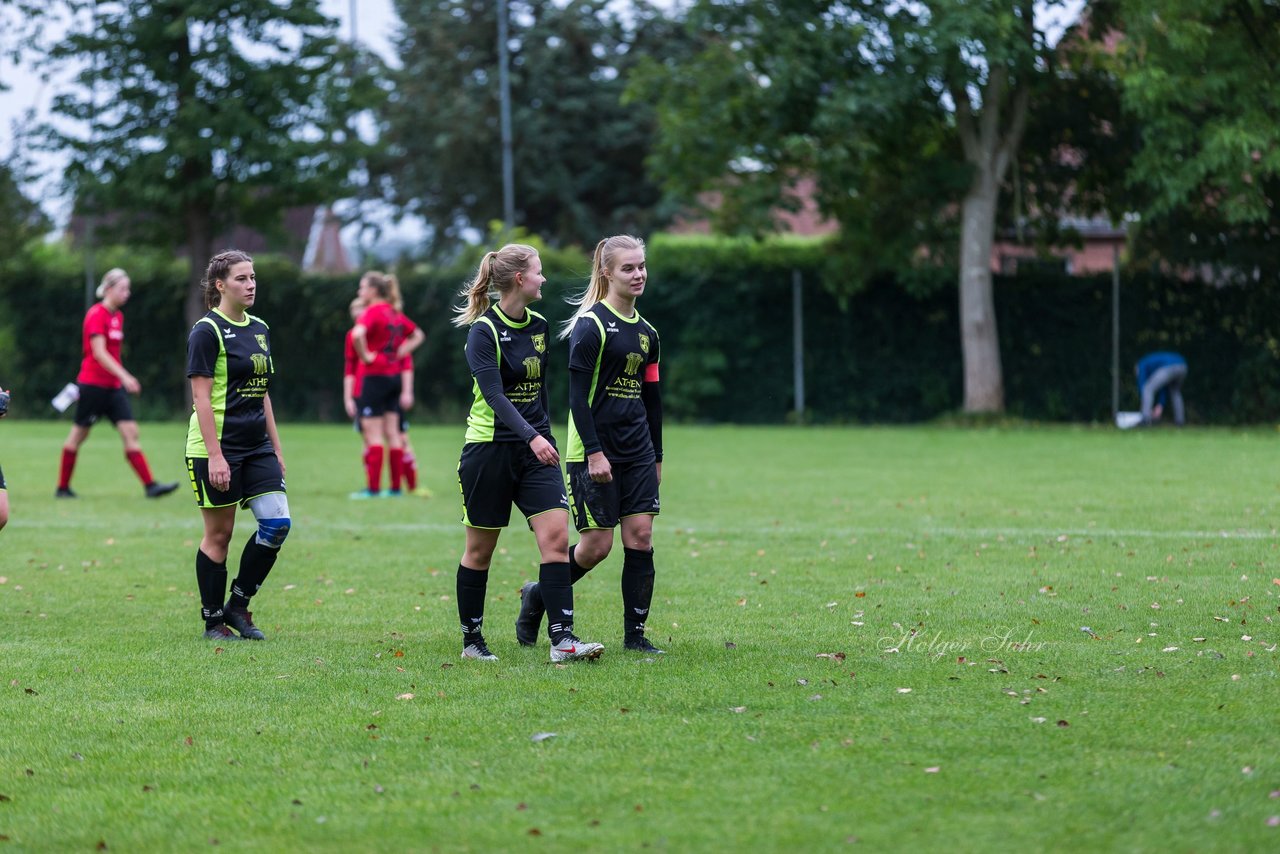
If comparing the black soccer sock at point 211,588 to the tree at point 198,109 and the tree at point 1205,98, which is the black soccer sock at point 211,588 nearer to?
the tree at point 1205,98

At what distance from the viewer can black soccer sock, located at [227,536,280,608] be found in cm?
734

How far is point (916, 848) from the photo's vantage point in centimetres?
394

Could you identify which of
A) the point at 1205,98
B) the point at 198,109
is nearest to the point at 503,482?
the point at 1205,98

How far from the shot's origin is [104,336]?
14016mm

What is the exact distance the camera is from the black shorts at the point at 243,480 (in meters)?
7.22

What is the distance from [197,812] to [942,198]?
23.2 meters

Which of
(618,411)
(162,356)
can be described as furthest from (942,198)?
(618,411)

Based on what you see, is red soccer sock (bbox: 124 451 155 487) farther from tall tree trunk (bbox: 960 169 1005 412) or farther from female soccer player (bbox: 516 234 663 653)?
tall tree trunk (bbox: 960 169 1005 412)

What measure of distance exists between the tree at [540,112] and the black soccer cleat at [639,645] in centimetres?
3952

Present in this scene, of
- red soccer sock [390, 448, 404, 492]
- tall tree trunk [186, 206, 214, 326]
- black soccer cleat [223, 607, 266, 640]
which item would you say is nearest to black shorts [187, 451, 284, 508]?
black soccer cleat [223, 607, 266, 640]

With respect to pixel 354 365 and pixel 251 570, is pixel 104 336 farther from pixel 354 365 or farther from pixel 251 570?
pixel 251 570

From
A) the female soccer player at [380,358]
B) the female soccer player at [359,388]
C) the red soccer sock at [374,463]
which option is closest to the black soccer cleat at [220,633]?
the female soccer player at [380,358]

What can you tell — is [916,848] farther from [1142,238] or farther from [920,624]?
[1142,238]

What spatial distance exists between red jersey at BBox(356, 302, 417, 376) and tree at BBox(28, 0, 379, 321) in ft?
61.2
